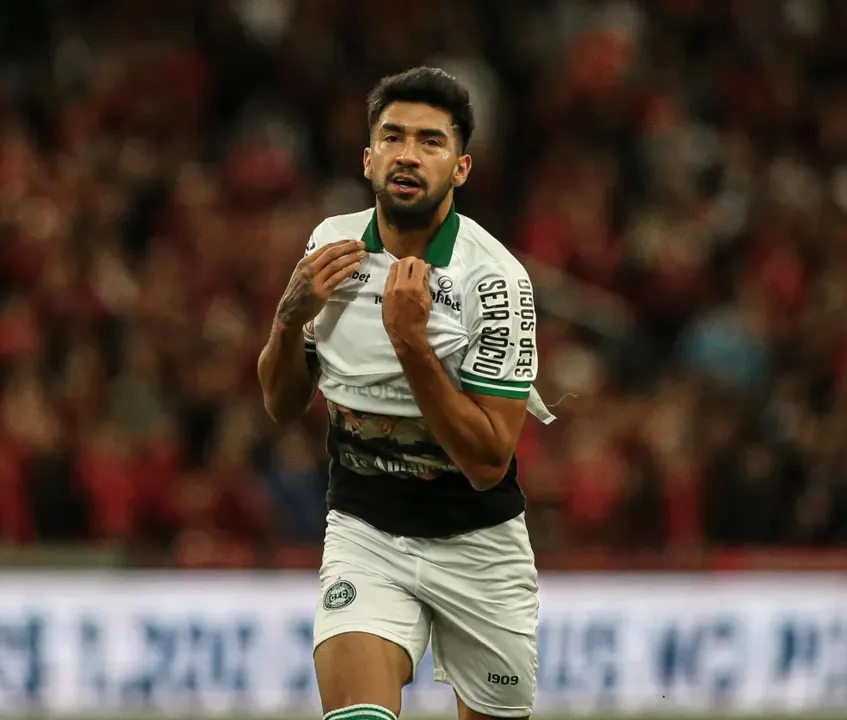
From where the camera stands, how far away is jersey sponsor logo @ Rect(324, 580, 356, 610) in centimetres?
480

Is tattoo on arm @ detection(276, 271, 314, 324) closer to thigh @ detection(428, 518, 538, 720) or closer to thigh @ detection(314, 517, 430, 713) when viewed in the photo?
thigh @ detection(314, 517, 430, 713)

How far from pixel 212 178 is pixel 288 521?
3244mm

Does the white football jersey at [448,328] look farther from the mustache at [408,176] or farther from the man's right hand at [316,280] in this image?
the mustache at [408,176]

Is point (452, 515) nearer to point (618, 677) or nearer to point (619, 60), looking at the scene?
point (618, 677)

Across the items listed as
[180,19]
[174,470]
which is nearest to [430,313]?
[174,470]

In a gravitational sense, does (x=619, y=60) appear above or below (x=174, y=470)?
above

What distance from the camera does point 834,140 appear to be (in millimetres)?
13852

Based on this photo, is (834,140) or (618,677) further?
(834,140)

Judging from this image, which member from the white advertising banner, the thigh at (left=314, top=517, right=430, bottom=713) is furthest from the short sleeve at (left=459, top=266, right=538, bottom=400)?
the white advertising banner

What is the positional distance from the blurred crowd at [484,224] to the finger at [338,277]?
4.81m

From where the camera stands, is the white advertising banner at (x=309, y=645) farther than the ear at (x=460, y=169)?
Yes

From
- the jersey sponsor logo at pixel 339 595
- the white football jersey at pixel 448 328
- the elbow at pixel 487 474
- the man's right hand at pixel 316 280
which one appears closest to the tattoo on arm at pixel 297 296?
the man's right hand at pixel 316 280

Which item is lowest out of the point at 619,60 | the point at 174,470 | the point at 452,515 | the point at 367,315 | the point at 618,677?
the point at 618,677

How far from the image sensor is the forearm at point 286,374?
4.86m
